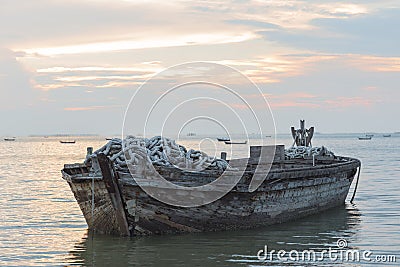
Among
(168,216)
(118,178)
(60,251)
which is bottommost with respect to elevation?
(60,251)

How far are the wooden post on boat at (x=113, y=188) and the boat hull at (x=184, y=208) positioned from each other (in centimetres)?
6

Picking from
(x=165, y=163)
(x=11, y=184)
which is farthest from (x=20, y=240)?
(x=11, y=184)

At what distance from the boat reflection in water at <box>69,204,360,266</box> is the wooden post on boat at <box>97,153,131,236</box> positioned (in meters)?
0.54

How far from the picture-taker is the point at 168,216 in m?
14.1

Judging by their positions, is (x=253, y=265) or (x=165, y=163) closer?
(x=253, y=265)

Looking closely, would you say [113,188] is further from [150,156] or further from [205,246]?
[205,246]

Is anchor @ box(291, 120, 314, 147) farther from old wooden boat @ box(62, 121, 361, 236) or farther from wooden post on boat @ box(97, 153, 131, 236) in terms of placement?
wooden post on boat @ box(97, 153, 131, 236)

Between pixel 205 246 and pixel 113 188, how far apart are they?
2.44m

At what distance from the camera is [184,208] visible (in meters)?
14.0

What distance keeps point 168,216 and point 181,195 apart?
68 centimetres

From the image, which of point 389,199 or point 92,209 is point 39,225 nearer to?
point 92,209

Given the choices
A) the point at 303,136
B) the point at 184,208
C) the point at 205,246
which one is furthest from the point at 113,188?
the point at 303,136

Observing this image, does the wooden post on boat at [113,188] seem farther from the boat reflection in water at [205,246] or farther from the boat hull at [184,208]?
the boat reflection in water at [205,246]

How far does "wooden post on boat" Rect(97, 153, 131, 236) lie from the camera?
13.5 metres
